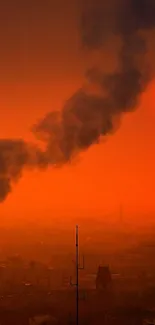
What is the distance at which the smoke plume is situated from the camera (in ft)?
17.7

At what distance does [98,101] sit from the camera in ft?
17.9

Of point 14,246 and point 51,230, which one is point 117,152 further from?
point 14,246

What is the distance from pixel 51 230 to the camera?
5.33 metres

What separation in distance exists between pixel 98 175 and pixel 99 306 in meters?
1.20

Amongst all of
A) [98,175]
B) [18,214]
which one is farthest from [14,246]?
[98,175]

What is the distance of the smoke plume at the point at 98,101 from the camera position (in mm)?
5410

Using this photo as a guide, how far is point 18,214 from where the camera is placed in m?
5.36

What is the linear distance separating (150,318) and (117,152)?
156 centimetres

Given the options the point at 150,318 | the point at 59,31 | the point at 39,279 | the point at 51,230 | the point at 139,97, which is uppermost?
the point at 59,31

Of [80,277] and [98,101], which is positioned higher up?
[98,101]

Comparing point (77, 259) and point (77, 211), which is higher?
point (77, 211)

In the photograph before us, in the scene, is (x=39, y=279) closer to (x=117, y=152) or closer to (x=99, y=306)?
(x=99, y=306)

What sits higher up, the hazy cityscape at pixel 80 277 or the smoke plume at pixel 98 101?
the smoke plume at pixel 98 101

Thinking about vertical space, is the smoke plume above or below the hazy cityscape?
above
